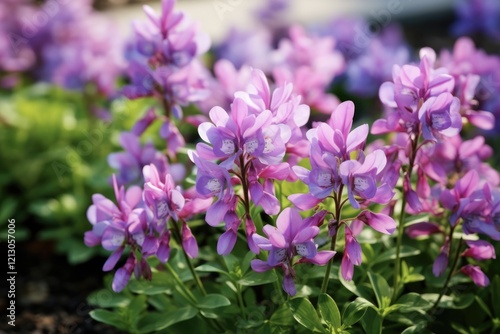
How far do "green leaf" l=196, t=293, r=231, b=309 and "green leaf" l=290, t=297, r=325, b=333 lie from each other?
16 cm

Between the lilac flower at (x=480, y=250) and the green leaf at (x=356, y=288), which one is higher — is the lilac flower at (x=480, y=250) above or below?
above

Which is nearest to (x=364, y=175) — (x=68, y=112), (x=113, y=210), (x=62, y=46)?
(x=113, y=210)

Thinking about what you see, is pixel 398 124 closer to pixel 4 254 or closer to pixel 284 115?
pixel 284 115

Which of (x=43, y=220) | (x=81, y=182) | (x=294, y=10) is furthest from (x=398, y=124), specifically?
(x=294, y=10)

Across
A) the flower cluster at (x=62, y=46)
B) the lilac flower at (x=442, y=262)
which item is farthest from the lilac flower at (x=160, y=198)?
the flower cluster at (x=62, y=46)

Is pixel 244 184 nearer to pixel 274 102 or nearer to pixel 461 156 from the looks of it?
pixel 274 102

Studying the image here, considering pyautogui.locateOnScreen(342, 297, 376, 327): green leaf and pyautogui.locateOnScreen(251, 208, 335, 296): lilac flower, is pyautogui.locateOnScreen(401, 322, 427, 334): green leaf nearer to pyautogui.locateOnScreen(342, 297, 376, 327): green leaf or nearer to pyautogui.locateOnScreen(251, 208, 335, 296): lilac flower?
pyautogui.locateOnScreen(342, 297, 376, 327): green leaf

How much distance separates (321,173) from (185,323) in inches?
27.0

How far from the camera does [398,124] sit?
1688mm

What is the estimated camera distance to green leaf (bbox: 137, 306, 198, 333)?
1.78 m

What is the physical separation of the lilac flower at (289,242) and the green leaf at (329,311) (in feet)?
0.32

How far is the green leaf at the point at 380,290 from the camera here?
174cm

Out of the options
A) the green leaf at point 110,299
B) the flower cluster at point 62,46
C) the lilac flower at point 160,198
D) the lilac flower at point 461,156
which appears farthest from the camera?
the flower cluster at point 62,46

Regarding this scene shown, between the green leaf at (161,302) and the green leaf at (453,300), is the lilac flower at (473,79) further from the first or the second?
the green leaf at (161,302)
